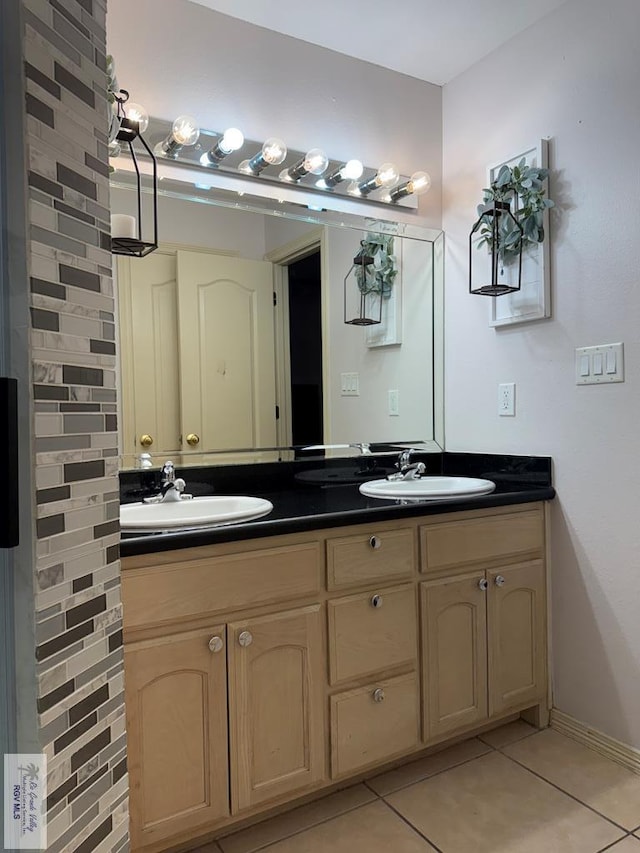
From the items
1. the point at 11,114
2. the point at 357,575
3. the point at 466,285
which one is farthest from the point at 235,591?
the point at 466,285

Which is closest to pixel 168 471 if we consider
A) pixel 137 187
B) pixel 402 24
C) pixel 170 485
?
pixel 170 485

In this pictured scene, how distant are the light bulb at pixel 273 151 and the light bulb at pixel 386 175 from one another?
1.30 feet

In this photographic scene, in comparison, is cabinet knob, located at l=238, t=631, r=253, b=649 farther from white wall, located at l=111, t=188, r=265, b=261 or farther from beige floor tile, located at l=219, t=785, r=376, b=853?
white wall, located at l=111, t=188, r=265, b=261

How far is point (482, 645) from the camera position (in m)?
1.82

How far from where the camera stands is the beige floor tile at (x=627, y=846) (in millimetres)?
1417

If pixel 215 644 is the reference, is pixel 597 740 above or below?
below

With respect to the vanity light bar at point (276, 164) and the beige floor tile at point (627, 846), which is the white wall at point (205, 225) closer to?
the vanity light bar at point (276, 164)

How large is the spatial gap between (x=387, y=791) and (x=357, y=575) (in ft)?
2.10

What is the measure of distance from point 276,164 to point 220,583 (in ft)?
4.54

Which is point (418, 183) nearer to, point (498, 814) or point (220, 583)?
point (220, 583)

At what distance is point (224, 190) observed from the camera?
6.32 ft

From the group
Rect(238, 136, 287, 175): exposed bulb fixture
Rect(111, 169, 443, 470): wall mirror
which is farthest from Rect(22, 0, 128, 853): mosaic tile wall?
Rect(238, 136, 287, 175): exposed bulb fixture

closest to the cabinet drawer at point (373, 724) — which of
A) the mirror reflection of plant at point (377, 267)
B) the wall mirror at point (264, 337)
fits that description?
the wall mirror at point (264, 337)

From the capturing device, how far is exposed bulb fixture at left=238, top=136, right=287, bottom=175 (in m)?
1.94
